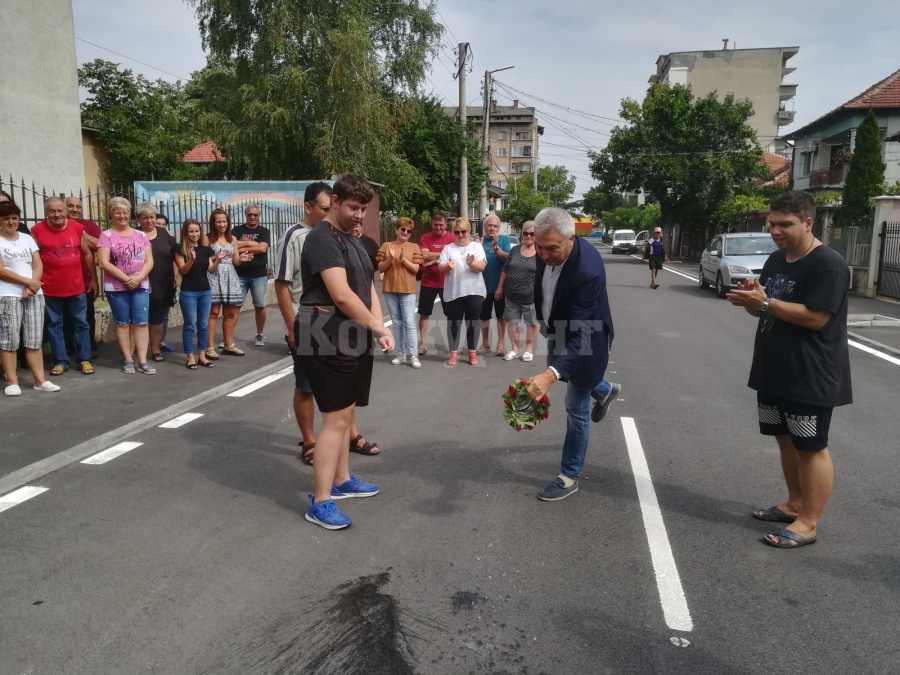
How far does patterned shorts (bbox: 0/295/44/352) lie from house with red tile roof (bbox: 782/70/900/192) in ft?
121

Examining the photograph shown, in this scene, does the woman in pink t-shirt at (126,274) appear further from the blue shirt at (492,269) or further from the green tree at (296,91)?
the green tree at (296,91)

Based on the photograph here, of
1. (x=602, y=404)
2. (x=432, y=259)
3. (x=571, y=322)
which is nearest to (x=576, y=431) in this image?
(x=602, y=404)

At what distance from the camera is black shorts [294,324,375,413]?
4141 mm

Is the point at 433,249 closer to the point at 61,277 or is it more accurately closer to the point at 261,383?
the point at 261,383

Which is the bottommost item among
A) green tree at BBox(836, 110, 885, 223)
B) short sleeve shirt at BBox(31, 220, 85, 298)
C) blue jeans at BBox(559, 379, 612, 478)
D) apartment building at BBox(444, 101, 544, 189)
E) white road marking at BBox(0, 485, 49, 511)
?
white road marking at BBox(0, 485, 49, 511)

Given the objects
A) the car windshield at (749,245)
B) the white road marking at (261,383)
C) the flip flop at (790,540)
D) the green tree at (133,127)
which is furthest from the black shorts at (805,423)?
the green tree at (133,127)

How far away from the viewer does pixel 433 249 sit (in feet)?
30.5

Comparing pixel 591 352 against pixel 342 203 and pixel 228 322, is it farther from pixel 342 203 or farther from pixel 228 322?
pixel 228 322

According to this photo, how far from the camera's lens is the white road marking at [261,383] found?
7.55 metres

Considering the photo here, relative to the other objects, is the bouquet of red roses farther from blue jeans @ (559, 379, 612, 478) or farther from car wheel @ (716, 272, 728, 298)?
car wheel @ (716, 272, 728, 298)

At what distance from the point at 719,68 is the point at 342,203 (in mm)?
74083

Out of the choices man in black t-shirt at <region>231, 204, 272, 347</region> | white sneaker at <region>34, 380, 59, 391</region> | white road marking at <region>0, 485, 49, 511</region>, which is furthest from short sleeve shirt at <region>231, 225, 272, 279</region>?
white road marking at <region>0, 485, 49, 511</region>

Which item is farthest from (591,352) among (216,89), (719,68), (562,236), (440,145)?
(719,68)

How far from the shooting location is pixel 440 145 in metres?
31.6
